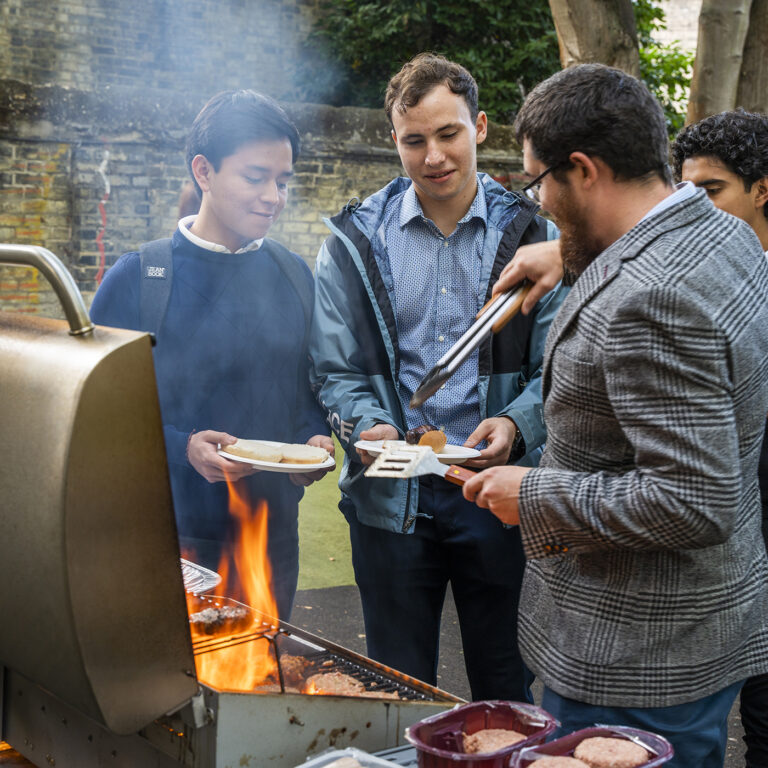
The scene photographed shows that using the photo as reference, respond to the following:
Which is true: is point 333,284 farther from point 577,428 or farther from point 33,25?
point 33,25

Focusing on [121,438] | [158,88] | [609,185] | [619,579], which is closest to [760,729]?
[619,579]

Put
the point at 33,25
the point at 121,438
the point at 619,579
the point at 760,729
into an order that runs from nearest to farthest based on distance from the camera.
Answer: the point at 121,438
the point at 619,579
the point at 760,729
the point at 33,25

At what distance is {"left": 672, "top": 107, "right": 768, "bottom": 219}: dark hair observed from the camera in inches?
113

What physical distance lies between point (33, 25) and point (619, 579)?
15.7 meters

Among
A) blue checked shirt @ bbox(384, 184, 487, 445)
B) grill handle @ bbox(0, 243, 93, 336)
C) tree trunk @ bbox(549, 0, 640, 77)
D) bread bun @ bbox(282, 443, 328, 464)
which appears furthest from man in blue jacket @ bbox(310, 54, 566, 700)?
tree trunk @ bbox(549, 0, 640, 77)

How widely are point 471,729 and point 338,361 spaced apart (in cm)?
138

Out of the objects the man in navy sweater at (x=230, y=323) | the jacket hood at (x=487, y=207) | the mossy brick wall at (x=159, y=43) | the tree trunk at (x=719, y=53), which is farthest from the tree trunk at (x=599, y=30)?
the mossy brick wall at (x=159, y=43)

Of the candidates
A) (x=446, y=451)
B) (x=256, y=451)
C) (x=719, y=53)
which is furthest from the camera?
(x=719, y=53)

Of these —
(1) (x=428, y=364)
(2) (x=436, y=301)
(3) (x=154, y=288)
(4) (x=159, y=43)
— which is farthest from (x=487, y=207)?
(4) (x=159, y=43)

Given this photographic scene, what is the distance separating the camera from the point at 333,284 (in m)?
2.95

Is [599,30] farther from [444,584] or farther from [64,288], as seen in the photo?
[64,288]

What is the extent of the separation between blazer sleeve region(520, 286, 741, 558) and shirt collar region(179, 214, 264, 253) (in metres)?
1.63

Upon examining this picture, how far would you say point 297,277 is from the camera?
307cm

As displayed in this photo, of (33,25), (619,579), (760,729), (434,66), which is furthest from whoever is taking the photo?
(33,25)
